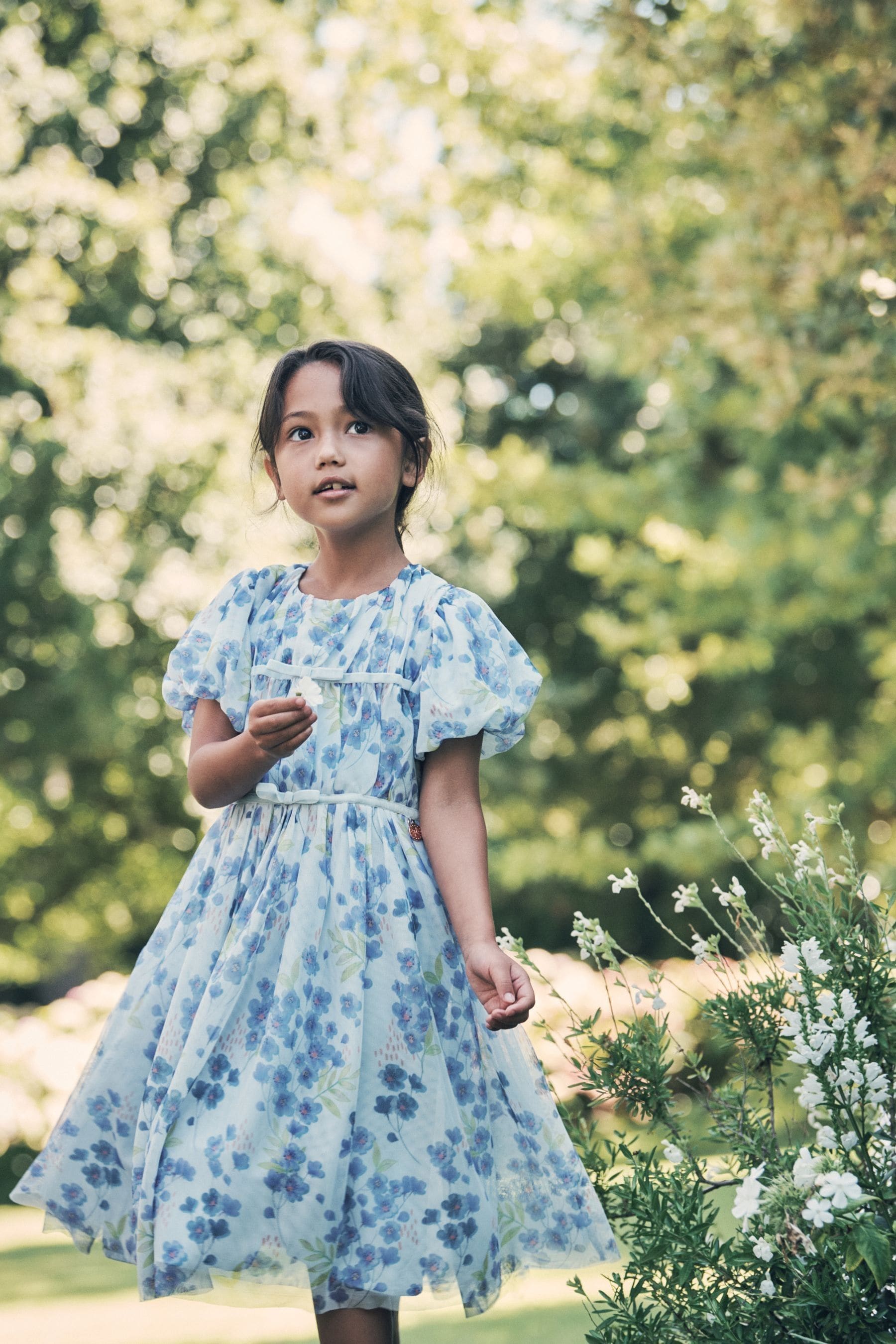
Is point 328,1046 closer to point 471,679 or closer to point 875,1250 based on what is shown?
point 471,679

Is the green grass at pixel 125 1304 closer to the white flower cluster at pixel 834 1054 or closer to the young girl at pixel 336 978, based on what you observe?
the young girl at pixel 336 978

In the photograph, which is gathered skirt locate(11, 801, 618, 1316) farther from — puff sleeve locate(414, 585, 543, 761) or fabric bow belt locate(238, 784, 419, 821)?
puff sleeve locate(414, 585, 543, 761)

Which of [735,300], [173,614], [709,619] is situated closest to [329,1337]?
[735,300]

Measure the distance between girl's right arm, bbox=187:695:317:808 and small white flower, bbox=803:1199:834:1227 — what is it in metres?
0.82

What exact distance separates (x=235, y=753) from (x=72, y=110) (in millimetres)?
9644

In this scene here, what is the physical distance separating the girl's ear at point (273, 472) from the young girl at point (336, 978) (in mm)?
37

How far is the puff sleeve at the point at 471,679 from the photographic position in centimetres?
190

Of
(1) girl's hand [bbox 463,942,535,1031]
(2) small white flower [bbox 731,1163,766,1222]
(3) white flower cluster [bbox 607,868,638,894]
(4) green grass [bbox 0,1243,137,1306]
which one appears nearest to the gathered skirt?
(1) girl's hand [bbox 463,942,535,1031]

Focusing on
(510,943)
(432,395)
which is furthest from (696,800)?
(432,395)

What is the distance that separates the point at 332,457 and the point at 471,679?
40cm

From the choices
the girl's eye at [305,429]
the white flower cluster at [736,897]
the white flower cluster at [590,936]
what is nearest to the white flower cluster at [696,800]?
the white flower cluster at [736,897]

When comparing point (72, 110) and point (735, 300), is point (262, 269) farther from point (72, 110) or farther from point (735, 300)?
point (735, 300)

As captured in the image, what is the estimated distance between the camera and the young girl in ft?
5.51

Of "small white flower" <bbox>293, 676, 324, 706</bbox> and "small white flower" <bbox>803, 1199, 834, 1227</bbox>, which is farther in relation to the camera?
"small white flower" <bbox>293, 676, 324, 706</bbox>
